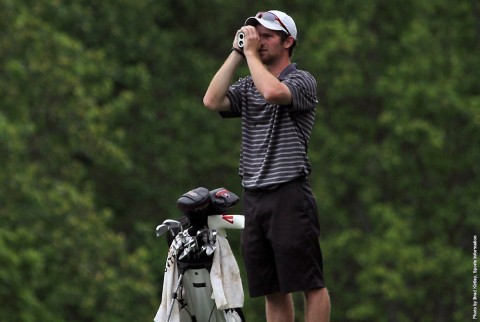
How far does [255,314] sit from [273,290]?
1937cm

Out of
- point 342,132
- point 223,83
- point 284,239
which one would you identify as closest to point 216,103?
point 223,83

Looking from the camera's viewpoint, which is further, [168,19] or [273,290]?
[168,19]

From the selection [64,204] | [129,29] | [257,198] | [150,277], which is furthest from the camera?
[129,29]

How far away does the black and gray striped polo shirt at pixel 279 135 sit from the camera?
8508 mm

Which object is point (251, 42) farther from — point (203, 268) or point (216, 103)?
point (203, 268)

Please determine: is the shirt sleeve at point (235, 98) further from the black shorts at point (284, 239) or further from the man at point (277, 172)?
the black shorts at point (284, 239)

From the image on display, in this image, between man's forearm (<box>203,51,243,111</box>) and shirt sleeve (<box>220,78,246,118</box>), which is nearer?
man's forearm (<box>203,51,243,111</box>)

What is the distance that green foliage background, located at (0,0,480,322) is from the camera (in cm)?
2858

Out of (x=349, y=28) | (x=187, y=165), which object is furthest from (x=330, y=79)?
(x=187, y=165)

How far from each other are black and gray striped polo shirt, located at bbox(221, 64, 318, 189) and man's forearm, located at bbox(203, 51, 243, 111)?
149 mm

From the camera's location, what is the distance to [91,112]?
1013 inches

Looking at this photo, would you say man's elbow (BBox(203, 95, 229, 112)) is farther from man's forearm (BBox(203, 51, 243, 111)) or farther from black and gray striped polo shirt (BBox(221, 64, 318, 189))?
black and gray striped polo shirt (BBox(221, 64, 318, 189))

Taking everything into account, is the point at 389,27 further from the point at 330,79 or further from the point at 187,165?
the point at 187,165

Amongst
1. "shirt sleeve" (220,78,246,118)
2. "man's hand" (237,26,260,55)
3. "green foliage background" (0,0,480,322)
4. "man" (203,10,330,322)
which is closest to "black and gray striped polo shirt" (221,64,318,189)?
"man" (203,10,330,322)
